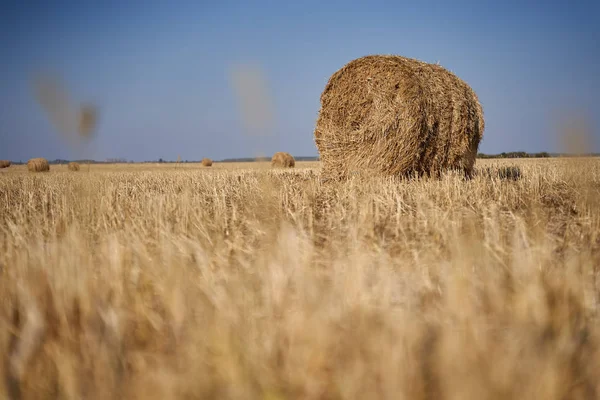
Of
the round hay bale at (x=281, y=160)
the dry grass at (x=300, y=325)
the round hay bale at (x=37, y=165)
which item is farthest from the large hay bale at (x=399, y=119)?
the round hay bale at (x=37, y=165)

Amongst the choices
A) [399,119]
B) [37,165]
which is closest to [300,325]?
[399,119]

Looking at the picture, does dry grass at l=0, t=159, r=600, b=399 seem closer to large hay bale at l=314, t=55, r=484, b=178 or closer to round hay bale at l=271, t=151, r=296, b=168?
large hay bale at l=314, t=55, r=484, b=178

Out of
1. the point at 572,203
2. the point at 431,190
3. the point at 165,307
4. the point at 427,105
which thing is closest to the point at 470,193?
the point at 431,190

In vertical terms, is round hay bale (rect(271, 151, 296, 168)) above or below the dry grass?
above

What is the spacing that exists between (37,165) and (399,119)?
20.9 m

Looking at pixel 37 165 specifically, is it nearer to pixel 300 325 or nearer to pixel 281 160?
pixel 281 160

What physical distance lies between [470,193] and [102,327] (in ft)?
13.6

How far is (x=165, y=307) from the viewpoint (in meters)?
1.61

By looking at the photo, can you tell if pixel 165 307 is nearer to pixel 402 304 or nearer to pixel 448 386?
pixel 402 304

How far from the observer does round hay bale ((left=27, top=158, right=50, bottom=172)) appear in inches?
849

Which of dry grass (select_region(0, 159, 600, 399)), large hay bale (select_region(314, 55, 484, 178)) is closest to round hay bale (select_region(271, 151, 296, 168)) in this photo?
large hay bale (select_region(314, 55, 484, 178))

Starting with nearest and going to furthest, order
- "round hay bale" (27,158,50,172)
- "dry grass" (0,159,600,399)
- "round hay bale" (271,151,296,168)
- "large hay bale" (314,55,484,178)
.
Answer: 1. "dry grass" (0,159,600,399)
2. "large hay bale" (314,55,484,178)
3. "round hay bale" (271,151,296,168)
4. "round hay bale" (27,158,50,172)

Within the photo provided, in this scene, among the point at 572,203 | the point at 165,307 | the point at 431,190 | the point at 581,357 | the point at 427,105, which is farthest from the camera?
the point at 427,105

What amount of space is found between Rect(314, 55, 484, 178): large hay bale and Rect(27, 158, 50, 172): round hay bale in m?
19.3
